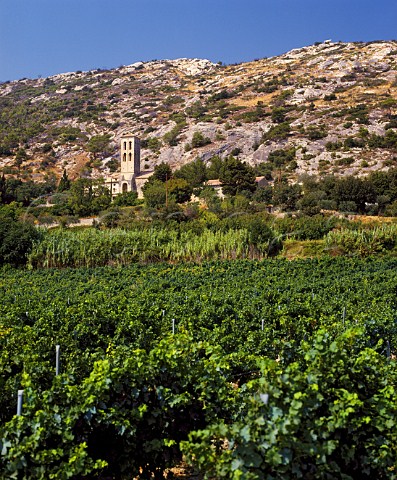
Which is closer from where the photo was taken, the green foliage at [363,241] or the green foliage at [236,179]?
the green foliage at [363,241]

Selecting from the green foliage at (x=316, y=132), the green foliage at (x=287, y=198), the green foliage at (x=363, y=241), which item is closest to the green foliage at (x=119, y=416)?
the green foliage at (x=363, y=241)

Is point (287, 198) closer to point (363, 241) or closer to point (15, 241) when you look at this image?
point (363, 241)

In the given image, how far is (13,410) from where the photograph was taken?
21.2 feet

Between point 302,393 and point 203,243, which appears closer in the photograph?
point 302,393

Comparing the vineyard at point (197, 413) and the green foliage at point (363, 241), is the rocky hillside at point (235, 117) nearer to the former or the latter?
the green foliage at point (363, 241)

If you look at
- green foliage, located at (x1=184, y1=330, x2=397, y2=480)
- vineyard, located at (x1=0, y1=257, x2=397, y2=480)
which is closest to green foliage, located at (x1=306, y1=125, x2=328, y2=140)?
vineyard, located at (x1=0, y1=257, x2=397, y2=480)

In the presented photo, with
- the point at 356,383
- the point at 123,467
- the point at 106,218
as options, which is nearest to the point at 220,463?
the point at 123,467

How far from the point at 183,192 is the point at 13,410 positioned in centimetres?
5033

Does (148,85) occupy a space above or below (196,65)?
below

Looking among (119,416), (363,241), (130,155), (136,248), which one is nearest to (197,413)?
(119,416)

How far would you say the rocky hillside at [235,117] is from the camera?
251ft

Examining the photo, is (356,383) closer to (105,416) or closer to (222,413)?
(222,413)

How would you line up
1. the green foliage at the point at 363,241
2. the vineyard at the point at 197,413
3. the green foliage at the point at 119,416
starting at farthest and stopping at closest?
the green foliage at the point at 363,241 < the green foliage at the point at 119,416 < the vineyard at the point at 197,413

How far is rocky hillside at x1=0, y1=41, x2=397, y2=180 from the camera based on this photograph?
251ft
